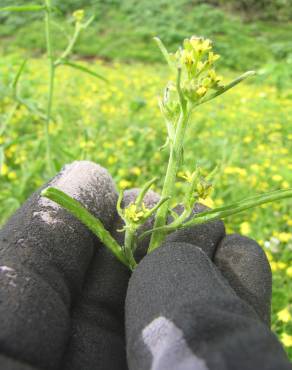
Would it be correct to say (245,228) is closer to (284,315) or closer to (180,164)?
(284,315)

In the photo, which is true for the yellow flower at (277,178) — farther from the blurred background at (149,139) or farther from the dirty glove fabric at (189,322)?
the dirty glove fabric at (189,322)

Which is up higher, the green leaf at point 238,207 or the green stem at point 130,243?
the green leaf at point 238,207

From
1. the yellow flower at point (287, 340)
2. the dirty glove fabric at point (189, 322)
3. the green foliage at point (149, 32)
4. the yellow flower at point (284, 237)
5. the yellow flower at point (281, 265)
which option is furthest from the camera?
the green foliage at point (149, 32)

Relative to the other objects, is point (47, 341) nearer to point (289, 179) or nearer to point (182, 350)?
point (182, 350)

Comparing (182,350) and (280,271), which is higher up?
(182,350)

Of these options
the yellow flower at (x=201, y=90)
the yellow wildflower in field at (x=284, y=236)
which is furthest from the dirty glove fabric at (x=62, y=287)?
the yellow wildflower in field at (x=284, y=236)

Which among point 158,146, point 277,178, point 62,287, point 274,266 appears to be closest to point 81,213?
point 62,287

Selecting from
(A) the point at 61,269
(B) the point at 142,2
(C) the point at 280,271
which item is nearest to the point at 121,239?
(A) the point at 61,269
